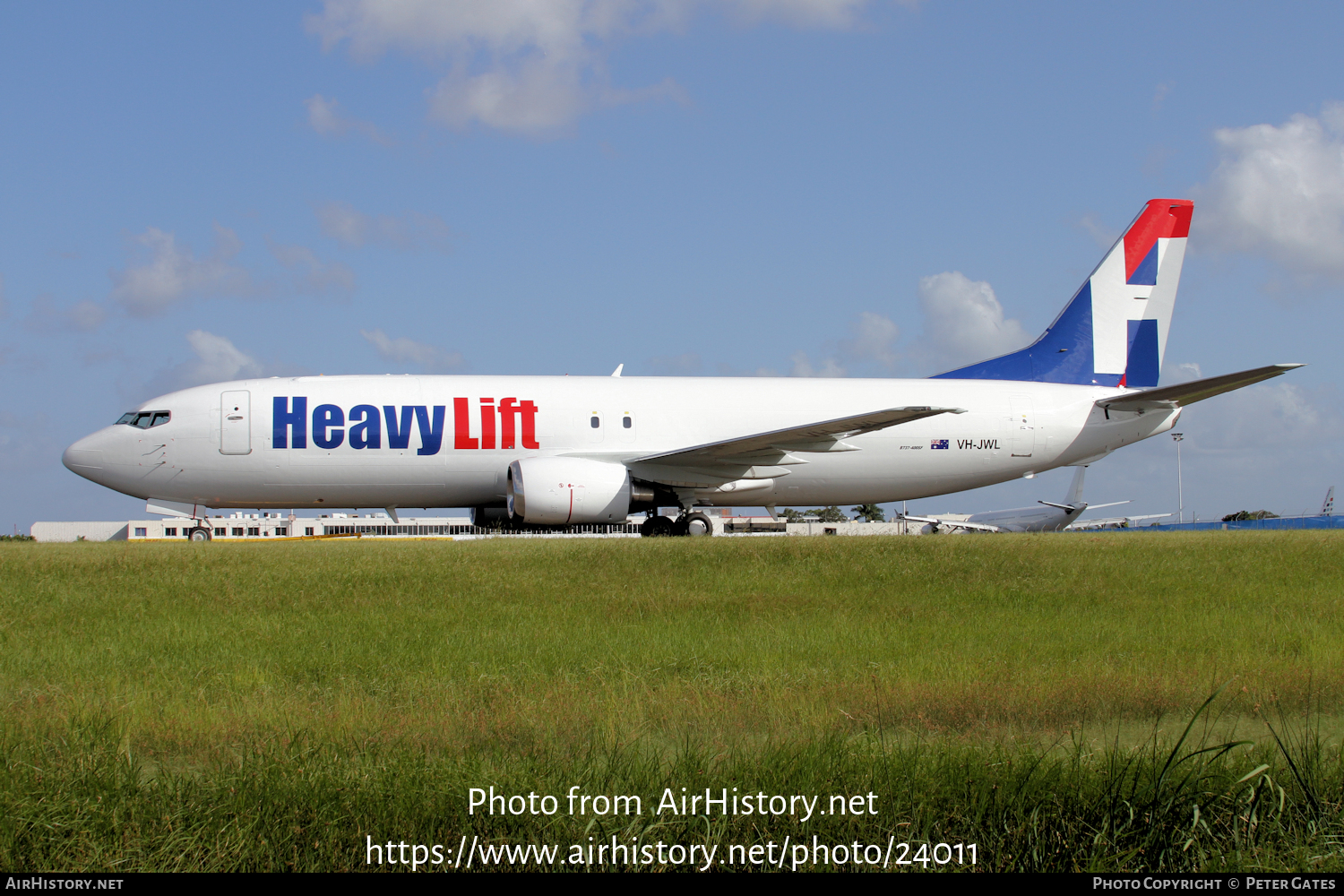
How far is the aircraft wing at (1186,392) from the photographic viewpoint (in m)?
20.5

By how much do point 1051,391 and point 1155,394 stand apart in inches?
95.9

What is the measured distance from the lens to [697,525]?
2181 centimetres

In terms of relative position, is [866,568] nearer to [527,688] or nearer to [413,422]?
[527,688]

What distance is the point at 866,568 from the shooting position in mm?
12461

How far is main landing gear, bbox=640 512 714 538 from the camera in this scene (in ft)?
71.4

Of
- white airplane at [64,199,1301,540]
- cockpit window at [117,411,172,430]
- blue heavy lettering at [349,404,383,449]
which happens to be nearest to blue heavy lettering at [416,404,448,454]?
white airplane at [64,199,1301,540]

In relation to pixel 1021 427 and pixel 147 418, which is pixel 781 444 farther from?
pixel 147 418

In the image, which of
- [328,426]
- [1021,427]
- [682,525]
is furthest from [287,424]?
[1021,427]

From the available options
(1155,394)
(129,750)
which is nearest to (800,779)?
(129,750)

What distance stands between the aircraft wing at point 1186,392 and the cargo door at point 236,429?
66.3 ft

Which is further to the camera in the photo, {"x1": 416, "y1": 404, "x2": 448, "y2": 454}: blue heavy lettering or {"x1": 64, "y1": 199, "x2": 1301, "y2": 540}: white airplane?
{"x1": 416, "y1": 404, "x2": 448, "y2": 454}: blue heavy lettering

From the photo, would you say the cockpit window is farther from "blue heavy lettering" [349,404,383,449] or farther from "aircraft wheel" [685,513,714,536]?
"aircraft wheel" [685,513,714,536]

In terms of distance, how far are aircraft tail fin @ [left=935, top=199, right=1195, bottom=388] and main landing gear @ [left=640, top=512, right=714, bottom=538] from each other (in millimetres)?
8704

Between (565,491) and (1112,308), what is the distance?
1610 centimetres
